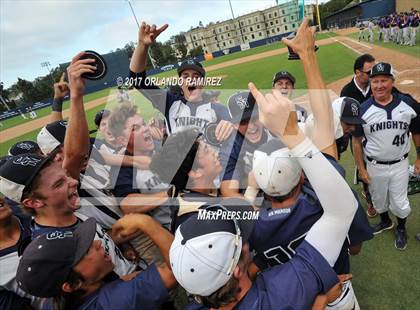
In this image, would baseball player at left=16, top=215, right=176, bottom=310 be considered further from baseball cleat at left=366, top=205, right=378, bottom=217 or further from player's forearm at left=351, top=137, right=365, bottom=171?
baseball cleat at left=366, top=205, right=378, bottom=217

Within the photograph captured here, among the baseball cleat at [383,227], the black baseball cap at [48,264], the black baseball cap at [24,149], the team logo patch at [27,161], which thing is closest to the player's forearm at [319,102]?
the black baseball cap at [48,264]

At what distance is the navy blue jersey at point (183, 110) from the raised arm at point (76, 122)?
7.00ft

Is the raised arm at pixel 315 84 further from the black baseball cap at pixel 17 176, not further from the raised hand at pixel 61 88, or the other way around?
the raised hand at pixel 61 88

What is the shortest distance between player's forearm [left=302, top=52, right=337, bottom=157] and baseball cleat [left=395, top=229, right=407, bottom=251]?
3.09 meters

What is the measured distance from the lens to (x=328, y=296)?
156 centimetres

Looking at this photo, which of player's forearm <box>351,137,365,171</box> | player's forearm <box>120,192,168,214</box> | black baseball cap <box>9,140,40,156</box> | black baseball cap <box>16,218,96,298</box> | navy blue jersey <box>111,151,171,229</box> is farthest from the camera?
player's forearm <box>351,137,365,171</box>

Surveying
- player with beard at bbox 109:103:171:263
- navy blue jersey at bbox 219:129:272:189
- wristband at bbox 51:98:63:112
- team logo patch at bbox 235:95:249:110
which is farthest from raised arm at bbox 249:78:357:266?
wristband at bbox 51:98:63:112

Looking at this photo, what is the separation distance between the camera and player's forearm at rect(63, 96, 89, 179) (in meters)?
2.68

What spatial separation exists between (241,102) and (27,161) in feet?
8.21

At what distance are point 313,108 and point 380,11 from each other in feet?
165

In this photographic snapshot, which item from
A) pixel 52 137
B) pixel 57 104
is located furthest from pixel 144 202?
A: pixel 57 104

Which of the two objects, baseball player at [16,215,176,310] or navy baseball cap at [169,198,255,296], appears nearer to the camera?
navy baseball cap at [169,198,255,296]

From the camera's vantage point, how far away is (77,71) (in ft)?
8.34

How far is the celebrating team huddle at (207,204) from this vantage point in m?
1.49
